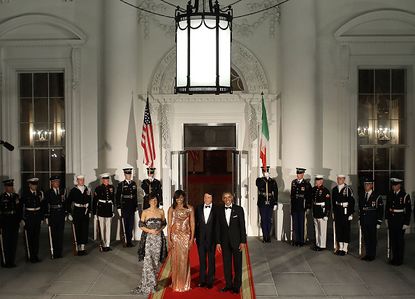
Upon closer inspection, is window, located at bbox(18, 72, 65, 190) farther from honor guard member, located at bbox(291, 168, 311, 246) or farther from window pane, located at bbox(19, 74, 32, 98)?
honor guard member, located at bbox(291, 168, 311, 246)

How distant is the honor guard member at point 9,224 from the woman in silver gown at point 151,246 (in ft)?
10.1

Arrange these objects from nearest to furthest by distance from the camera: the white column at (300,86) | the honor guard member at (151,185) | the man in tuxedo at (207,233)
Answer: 1. the man in tuxedo at (207,233)
2. the honor guard member at (151,185)
3. the white column at (300,86)

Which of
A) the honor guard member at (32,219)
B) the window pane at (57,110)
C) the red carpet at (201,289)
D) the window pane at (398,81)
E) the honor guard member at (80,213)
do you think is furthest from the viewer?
the window pane at (57,110)

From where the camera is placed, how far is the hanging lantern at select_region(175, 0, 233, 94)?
6.53 metres

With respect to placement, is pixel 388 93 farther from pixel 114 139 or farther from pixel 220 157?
pixel 220 157

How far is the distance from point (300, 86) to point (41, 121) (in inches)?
247

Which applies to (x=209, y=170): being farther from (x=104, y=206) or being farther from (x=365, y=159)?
(x=104, y=206)

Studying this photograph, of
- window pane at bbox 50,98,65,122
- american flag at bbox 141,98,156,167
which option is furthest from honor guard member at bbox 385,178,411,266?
window pane at bbox 50,98,65,122

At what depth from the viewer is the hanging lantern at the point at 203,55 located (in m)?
6.53

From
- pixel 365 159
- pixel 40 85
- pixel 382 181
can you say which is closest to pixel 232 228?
pixel 365 159

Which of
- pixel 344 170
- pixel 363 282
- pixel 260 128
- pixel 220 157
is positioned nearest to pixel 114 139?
pixel 260 128

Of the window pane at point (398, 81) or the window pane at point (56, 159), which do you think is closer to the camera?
the window pane at point (398, 81)

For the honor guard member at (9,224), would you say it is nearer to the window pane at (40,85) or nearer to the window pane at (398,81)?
the window pane at (40,85)

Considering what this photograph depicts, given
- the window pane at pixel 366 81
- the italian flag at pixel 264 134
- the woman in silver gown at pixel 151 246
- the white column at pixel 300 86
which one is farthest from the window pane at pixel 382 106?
the woman in silver gown at pixel 151 246
